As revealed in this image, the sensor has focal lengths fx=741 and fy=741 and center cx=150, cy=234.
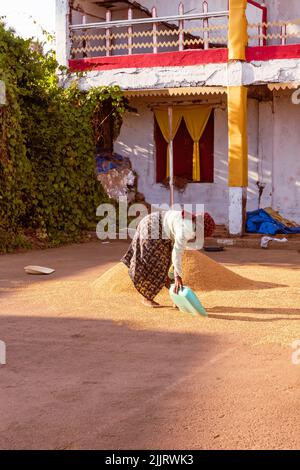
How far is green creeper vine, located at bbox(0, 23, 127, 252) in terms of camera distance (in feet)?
39.8

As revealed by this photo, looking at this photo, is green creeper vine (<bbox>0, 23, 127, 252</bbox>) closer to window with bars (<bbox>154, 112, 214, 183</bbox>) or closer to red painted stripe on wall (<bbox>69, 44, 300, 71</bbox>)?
red painted stripe on wall (<bbox>69, 44, 300, 71</bbox>)

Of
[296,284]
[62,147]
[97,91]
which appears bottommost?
[296,284]

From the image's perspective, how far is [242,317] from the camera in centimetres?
669

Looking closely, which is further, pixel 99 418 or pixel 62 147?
pixel 62 147

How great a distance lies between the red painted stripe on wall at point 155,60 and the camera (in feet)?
44.0

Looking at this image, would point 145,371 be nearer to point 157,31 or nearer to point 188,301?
point 188,301

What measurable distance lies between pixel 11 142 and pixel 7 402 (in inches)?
329

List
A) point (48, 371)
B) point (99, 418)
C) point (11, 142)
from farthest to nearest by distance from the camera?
point (11, 142) → point (48, 371) → point (99, 418)

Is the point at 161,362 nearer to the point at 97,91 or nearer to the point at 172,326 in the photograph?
the point at 172,326

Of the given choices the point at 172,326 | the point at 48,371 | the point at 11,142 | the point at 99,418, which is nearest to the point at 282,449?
the point at 99,418

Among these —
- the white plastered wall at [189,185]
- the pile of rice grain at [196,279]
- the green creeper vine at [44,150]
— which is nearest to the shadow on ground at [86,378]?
the pile of rice grain at [196,279]

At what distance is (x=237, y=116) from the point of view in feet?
43.8

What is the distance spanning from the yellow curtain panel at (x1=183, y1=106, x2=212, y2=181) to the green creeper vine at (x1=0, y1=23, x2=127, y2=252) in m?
1.54

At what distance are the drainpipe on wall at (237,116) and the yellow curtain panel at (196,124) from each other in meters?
2.34
